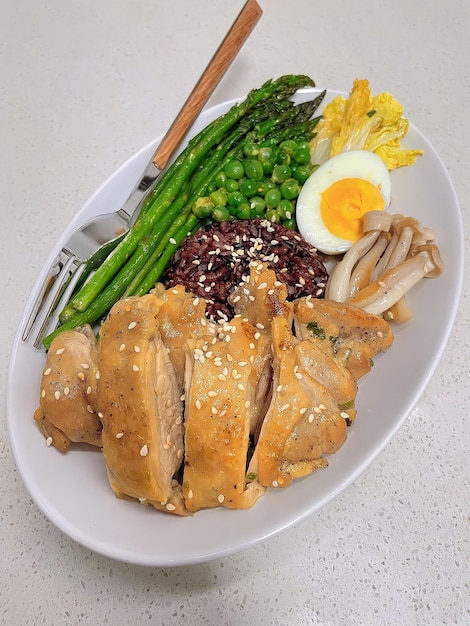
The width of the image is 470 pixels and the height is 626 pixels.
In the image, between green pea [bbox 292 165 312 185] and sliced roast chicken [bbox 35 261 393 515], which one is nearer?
sliced roast chicken [bbox 35 261 393 515]

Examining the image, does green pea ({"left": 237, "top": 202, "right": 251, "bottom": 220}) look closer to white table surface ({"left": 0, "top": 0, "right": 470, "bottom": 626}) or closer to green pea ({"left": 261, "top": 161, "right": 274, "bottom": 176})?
green pea ({"left": 261, "top": 161, "right": 274, "bottom": 176})

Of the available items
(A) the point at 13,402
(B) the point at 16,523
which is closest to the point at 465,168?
(A) the point at 13,402

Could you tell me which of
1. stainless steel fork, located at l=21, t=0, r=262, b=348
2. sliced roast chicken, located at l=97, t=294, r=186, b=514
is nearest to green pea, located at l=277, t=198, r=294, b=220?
stainless steel fork, located at l=21, t=0, r=262, b=348

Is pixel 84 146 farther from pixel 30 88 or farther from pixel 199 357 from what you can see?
pixel 199 357

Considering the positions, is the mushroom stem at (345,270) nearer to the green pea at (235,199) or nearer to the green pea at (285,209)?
the green pea at (285,209)

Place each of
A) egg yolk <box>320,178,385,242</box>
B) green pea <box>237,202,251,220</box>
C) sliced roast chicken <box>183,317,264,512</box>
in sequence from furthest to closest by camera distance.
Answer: green pea <box>237,202,251,220</box>, egg yolk <box>320,178,385,242</box>, sliced roast chicken <box>183,317,264,512</box>

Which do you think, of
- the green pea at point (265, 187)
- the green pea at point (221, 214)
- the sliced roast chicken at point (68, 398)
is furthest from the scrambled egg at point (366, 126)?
the sliced roast chicken at point (68, 398)

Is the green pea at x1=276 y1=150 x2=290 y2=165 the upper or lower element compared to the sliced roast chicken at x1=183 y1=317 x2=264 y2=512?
upper
